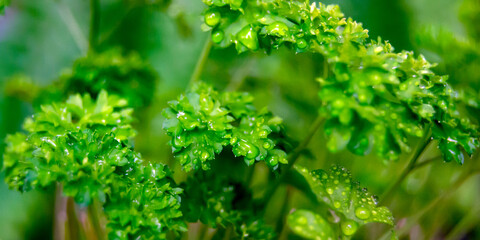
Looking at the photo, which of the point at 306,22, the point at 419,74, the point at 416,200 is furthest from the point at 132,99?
the point at 416,200

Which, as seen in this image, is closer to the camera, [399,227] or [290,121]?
[399,227]

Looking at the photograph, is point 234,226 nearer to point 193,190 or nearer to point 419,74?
point 193,190

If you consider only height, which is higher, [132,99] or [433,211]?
[433,211]

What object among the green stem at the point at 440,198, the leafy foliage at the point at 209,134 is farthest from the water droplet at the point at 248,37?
the green stem at the point at 440,198

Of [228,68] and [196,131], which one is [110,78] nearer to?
[196,131]

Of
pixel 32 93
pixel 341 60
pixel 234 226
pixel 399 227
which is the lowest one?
pixel 32 93

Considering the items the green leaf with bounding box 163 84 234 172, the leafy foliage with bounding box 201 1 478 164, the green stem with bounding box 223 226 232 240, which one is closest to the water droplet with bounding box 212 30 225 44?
the leafy foliage with bounding box 201 1 478 164

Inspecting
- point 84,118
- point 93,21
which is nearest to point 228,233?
point 84,118
